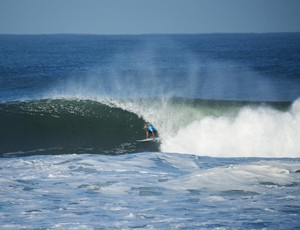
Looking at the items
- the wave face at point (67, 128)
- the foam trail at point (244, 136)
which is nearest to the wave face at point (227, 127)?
the foam trail at point (244, 136)

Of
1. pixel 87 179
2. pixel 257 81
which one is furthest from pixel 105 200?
pixel 257 81

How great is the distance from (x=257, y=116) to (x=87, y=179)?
1172 cm

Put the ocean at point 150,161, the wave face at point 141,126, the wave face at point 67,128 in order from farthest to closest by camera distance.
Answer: the wave face at point 141,126, the wave face at point 67,128, the ocean at point 150,161

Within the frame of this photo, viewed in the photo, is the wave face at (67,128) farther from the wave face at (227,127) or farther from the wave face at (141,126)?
the wave face at (227,127)

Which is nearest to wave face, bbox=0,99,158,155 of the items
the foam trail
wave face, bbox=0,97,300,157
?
wave face, bbox=0,97,300,157

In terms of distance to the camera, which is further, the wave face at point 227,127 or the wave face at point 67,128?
the wave face at point 227,127

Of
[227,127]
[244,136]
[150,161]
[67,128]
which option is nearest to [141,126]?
[67,128]

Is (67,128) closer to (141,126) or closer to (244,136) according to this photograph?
(141,126)

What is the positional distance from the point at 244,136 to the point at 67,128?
6.98 m

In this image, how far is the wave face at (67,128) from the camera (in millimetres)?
17359

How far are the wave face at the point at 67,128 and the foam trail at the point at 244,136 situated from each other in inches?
64.3

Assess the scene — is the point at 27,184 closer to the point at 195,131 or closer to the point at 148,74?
the point at 195,131

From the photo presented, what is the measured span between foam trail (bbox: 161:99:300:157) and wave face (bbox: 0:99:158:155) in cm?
163

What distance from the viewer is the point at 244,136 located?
1889cm
